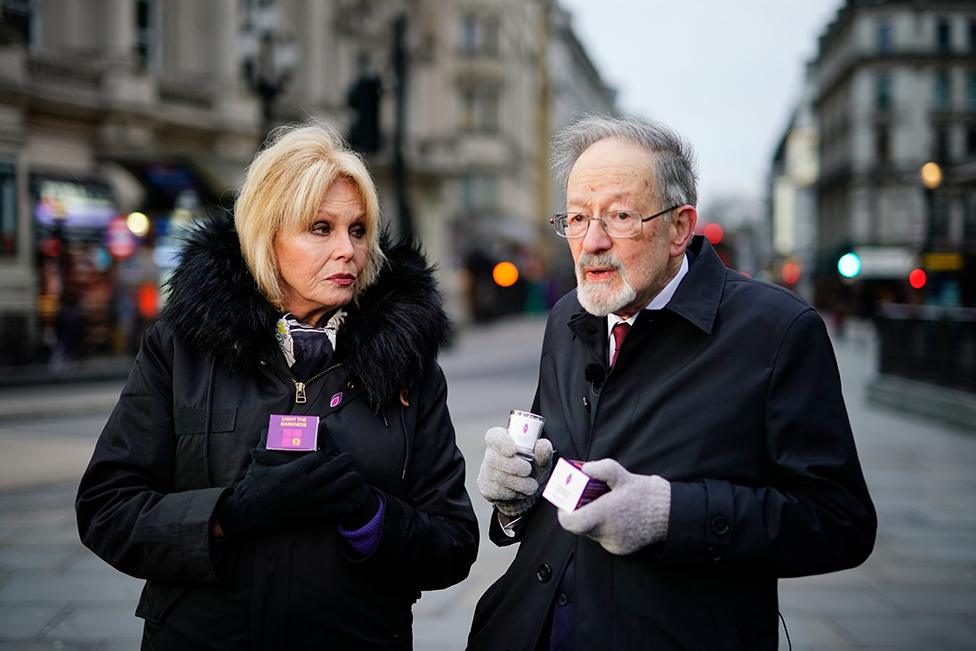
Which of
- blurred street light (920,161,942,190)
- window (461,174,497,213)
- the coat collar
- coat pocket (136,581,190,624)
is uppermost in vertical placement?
window (461,174,497,213)

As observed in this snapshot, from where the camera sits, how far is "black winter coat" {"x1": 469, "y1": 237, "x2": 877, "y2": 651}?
2.26m

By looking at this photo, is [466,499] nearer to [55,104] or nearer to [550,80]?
[55,104]

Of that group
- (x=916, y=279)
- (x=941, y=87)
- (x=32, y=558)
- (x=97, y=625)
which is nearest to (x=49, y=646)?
(x=97, y=625)

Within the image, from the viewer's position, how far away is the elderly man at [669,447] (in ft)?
7.39

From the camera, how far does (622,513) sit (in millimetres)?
2182

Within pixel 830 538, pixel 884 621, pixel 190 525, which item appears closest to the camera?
pixel 830 538

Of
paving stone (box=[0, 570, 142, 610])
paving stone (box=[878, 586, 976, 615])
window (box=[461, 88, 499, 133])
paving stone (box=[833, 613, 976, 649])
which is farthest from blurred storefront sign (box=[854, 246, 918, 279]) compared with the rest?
paving stone (box=[0, 570, 142, 610])

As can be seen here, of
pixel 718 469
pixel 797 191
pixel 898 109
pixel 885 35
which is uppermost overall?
pixel 885 35

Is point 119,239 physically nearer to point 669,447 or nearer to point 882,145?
point 669,447

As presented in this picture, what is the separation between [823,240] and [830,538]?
8509 centimetres

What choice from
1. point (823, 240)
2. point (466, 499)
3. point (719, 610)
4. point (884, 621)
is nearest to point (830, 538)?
point (719, 610)

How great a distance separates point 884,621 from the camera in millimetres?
5113

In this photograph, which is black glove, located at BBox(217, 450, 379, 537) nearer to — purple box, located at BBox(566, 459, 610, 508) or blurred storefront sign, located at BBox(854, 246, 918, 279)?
purple box, located at BBox(566, 459, 610, 508)

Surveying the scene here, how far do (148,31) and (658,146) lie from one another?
2644cm
